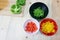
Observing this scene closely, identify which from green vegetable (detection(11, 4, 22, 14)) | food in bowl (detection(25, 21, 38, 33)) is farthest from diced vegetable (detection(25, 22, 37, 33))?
green vegetable (detection(11, 4, 22, 14))

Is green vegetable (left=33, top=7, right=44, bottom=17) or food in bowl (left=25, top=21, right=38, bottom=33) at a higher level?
green vegetable (left=33, top=7, right=44, bottom=17)

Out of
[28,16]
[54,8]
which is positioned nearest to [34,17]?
[28,16]

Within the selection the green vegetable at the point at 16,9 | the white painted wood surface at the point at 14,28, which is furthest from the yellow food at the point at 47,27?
the green vegetable at the point at 16,9

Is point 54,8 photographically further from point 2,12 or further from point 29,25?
point 2,12

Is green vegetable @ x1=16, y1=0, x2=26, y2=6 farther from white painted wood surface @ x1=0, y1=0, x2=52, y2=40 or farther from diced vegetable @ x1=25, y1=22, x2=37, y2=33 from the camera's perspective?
diced vegetable @ x1=25, y1=22, x2=37, y2=33

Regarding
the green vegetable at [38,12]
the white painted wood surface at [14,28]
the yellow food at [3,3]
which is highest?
the yellow food at [3,3]

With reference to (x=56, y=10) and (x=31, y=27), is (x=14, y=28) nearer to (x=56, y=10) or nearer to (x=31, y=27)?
(x=31, y=27)

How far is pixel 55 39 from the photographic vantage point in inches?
34.5

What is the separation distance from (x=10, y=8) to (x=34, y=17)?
0.52 feet

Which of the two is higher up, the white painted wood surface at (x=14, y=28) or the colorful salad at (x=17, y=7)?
the colorful salad at (x=17, y=7)

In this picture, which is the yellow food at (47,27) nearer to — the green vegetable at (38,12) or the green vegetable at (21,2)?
the green vegetable at (38,12)

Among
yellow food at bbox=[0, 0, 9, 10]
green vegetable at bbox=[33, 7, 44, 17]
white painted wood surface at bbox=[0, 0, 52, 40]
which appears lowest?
white painted wood surface at bbox=[0, 0, 52, 40]

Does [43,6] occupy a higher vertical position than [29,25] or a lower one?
higher

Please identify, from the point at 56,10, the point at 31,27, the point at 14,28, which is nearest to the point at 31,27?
the point at 31,27
